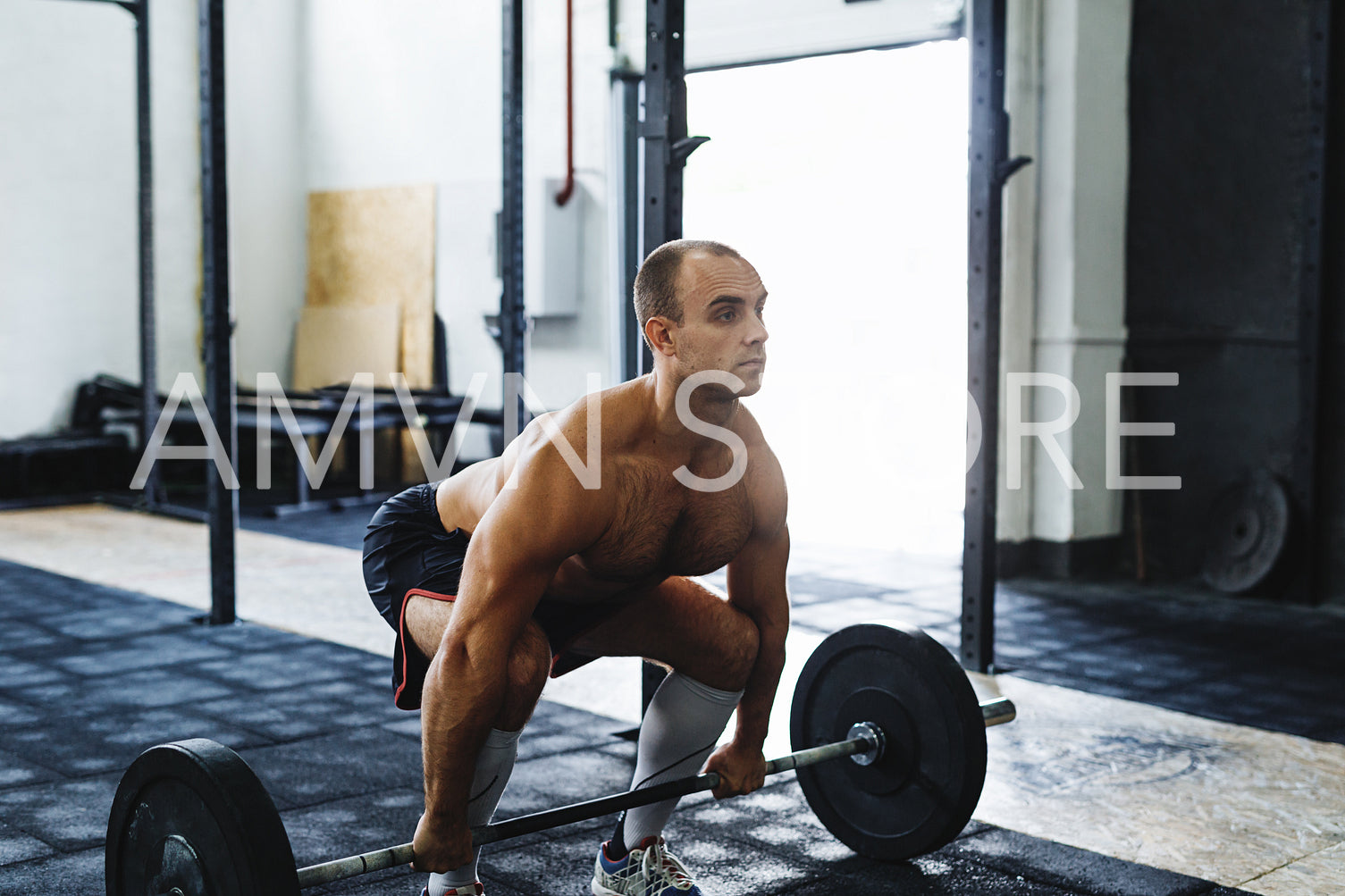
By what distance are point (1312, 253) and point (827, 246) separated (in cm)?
206

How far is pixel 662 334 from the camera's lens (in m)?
1.83

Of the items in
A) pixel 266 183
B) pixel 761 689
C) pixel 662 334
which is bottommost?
pixel 761 689

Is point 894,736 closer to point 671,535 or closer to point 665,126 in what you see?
point 671,535

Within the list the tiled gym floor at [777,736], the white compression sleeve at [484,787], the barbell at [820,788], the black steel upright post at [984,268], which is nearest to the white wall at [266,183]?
the tiled gym floor at [777,736]

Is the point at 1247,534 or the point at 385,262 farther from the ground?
the point at 385,262

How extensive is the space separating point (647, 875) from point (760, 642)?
0.41 meters

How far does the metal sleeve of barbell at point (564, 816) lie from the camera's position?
1669mm

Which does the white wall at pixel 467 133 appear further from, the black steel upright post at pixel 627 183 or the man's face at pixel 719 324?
the man's face at pixel 719 324

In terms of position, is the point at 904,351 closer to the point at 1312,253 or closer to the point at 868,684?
the point at 1312,253

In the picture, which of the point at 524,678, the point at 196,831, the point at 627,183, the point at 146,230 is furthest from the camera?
the point at 627,183

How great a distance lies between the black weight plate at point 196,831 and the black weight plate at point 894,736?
105 cm

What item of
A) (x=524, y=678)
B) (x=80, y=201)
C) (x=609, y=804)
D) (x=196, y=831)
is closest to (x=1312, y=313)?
(x=609, y=804)

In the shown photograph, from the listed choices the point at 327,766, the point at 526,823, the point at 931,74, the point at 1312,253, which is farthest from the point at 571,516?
the point at 931,74

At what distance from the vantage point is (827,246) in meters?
5.90
